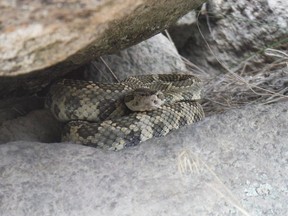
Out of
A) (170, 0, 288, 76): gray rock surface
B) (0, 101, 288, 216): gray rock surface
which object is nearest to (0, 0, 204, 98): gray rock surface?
(0, 101, 288, 216): gray rock surface

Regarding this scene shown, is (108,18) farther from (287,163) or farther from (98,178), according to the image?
(287,163)

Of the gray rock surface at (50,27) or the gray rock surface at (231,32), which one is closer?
the gray rock surface at (50,27)

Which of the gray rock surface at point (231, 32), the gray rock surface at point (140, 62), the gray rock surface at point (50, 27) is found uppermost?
the gray rock surface at point (50, 27)

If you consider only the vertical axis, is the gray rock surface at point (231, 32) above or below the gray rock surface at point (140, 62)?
below

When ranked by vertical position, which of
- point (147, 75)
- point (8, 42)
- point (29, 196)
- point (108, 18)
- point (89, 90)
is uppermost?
point (8, 42)

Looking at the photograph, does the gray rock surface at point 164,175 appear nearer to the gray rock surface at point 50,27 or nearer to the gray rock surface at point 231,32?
the gray rock surface at point 50,27

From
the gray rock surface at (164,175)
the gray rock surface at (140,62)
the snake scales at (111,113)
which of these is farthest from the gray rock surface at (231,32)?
the gray rock surface at (164,175)

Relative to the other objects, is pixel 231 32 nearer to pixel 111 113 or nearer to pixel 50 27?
pixel 111 113

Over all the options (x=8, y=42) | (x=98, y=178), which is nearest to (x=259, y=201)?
(x=98, y=178)
